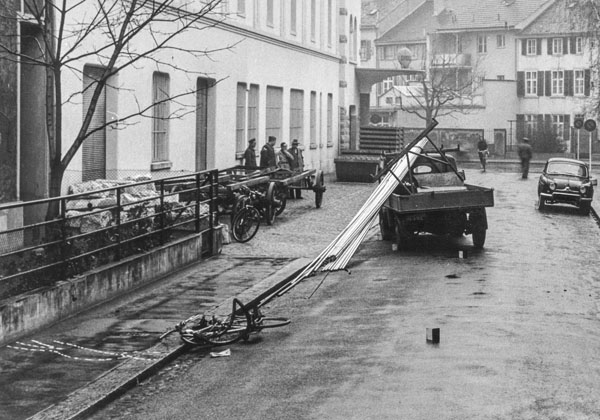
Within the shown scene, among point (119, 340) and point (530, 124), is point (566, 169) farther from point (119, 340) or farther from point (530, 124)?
point (530, 124)

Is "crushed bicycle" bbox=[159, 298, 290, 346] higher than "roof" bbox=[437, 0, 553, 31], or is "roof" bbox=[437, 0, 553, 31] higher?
"roof" bbox=[437, 0, 553, 31]

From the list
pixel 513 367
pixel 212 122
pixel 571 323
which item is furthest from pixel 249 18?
pixel 513 367

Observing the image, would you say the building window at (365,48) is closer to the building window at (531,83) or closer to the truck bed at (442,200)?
the building window at (531,83)

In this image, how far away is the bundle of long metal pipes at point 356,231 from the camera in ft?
46.4

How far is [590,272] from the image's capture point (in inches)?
702

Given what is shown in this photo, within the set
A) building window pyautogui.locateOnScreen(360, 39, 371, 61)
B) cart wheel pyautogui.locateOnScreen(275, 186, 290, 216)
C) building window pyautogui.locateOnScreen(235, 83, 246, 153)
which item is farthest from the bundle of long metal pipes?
building window pyautogui.locateOnScreen(360, 39, 371, 61)

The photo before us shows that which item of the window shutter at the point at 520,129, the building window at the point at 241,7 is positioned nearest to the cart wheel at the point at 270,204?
the building window at the point at 241,7

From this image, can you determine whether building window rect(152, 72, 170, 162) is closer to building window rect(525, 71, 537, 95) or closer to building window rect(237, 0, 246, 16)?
building window rect(237, 0, 246, 16)

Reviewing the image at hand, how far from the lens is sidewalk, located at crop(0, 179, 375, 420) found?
905 centimetres

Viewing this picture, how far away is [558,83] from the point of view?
8469 cm

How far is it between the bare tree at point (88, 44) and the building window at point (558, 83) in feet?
196

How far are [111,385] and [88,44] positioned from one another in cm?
1299

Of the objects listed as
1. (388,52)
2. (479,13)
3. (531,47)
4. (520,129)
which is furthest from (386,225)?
(388,52)

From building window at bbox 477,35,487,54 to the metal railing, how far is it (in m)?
74.3
